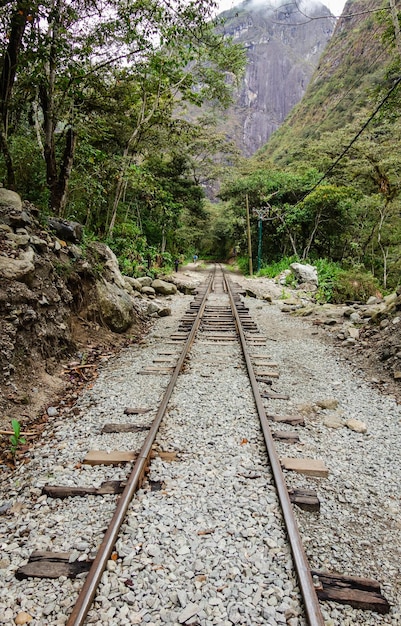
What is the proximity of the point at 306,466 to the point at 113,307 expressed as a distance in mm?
4880

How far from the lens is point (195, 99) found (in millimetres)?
9617

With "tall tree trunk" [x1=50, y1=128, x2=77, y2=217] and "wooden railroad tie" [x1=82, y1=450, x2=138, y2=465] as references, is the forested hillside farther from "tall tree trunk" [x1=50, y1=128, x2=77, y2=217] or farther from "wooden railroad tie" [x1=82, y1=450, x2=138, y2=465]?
"wooden railroad tie" [x1=82, y1=450, x2=138, y2=465]

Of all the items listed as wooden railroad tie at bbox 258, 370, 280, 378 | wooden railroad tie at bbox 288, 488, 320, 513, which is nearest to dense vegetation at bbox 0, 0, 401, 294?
wooden railroad tie at bbox 258, 370, 280, 378

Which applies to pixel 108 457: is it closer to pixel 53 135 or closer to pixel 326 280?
pixel 53 135

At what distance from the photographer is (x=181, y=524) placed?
2.21 meters

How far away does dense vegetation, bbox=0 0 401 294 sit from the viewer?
6.18 metres

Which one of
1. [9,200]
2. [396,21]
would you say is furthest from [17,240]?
[396,21]

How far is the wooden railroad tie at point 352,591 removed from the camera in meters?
1.73

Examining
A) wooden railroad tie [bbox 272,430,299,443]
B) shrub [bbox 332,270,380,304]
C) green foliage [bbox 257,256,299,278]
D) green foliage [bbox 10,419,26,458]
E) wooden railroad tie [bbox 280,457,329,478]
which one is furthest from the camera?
green foliage [bbox 257,256,299,278]

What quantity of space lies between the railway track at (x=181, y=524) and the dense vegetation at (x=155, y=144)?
507cm

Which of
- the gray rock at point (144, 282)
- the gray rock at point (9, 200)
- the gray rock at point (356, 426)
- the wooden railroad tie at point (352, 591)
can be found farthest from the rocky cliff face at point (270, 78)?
the wooden railroad tie at point (352, 591)

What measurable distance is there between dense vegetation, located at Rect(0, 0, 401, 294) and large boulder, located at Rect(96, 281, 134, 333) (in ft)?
6.20

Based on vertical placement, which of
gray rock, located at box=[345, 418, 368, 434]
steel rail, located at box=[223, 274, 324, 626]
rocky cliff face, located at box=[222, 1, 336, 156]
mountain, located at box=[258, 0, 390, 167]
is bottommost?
gray rock, located at box=[345, 418, 368, 434]

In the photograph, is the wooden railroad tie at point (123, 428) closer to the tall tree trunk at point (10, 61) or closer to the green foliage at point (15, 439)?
the green foliage at point (15, 439)
